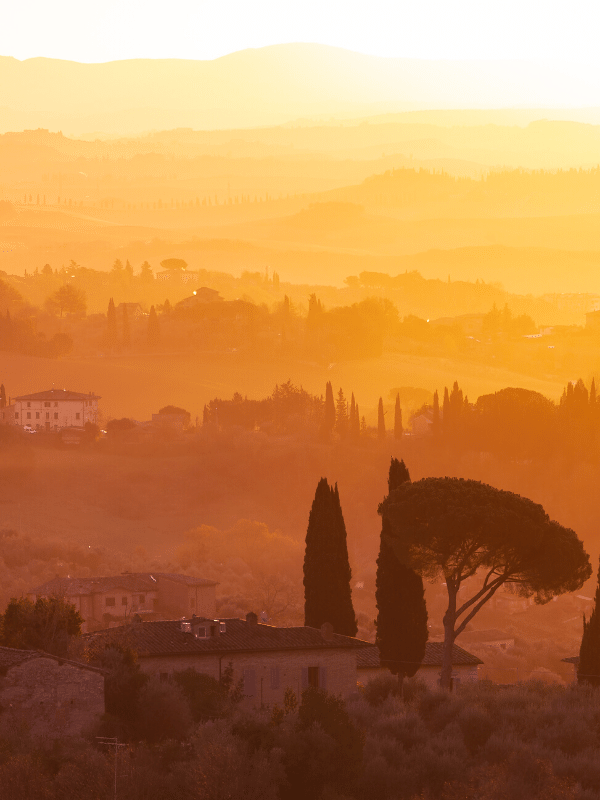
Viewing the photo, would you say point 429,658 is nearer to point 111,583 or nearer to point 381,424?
point 111,583

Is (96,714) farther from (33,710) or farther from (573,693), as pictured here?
(573,693)

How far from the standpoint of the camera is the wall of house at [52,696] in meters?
32.8

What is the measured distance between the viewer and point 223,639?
4188cm

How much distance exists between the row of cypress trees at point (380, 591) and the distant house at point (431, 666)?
545 mm

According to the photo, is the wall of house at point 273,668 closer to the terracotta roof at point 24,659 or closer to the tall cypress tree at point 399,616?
the tall cypress tree at point 399,616

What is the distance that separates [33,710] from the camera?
32.9 meters

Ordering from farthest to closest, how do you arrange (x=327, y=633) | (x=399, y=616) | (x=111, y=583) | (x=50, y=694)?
(x=111, y=583) → (x=399, y=616) → (x=327, y=633) → (x=50, y=694)

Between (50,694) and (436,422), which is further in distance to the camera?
(436,422)

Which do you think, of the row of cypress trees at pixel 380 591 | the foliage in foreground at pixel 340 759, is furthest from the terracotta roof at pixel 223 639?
the foliage in foreground at pixel 340 759

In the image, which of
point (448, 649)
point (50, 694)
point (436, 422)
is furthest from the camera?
point (436, 422)

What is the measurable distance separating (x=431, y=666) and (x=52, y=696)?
16046 mm

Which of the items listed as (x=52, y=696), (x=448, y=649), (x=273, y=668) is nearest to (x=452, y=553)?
(x=448, y=649)

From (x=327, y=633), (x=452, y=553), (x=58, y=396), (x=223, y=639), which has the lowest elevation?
(x=327, y=633)

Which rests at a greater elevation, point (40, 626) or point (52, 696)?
point (40, 626)
